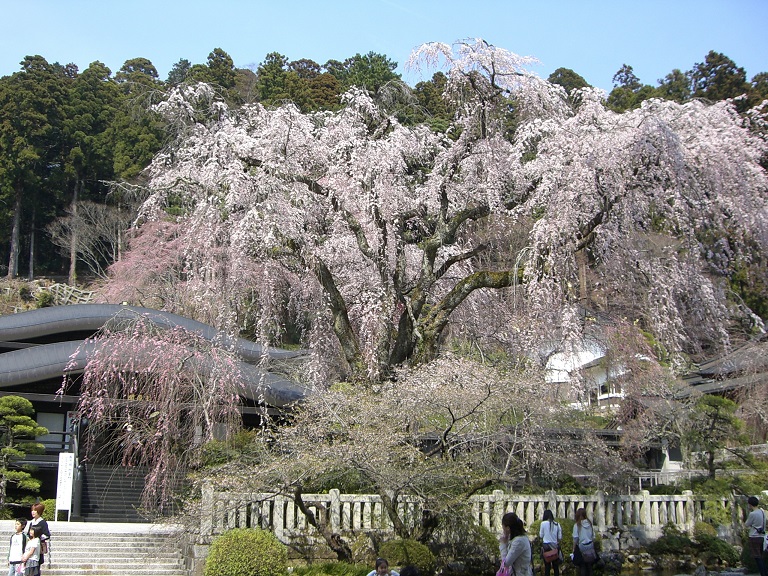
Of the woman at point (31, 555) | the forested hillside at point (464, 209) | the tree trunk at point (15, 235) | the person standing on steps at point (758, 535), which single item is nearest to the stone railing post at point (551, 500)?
the forested hillside at point (464, 209)

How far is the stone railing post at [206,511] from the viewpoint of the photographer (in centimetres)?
1191

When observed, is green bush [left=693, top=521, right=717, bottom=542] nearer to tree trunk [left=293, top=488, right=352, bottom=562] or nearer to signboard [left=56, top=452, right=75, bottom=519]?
tree trunk [left=293, top=488, right=352, bottom=562]

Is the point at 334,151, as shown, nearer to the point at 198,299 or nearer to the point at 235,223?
the point at 235,223

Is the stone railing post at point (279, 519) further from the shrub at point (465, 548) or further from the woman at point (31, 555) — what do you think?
the woman at point (31, 555)

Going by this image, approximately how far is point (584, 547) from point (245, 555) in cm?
514

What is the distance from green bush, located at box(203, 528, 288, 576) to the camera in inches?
432

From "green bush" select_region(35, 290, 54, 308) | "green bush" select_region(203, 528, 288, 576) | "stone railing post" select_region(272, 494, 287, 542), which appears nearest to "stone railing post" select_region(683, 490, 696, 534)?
"stone railing post" select_region(272, 494, 287, 542)

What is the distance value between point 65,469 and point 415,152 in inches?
411

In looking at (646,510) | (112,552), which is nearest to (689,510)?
(646,510)

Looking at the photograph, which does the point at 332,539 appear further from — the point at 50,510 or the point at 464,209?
the point at 50,510

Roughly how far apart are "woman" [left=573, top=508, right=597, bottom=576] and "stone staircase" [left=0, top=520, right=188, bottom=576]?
21.7ft

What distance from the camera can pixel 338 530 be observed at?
1276cm

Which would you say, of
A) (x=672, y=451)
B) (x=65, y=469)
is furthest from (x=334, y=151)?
(x=672, y=451)

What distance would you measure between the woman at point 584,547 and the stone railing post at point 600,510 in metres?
4.71
